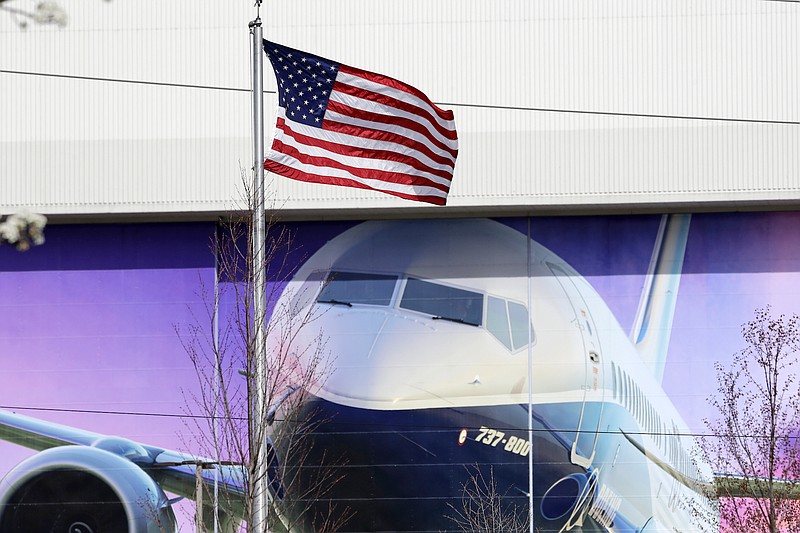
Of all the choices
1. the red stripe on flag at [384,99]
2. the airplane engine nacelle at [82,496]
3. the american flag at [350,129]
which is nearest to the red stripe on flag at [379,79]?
the american flag at [350,129]

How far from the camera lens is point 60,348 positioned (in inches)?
973

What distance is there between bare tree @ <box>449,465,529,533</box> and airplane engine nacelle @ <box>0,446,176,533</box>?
5544 millimetres

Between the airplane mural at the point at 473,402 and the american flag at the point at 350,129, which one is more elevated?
the american flag at the point at 350,129

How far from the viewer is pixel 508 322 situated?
24.5 metres

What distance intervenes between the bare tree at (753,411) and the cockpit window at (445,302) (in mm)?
4833

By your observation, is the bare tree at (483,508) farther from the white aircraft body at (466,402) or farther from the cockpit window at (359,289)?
the cockpit window at (359,289)

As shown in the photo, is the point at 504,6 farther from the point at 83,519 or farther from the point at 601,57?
the point at 83,519

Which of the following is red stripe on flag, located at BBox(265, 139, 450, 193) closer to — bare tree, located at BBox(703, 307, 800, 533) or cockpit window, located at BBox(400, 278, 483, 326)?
cockpit window, located at BBox(400, 278, 483, 326)

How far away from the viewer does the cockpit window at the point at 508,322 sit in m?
24.4

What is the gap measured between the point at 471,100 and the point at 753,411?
807cm

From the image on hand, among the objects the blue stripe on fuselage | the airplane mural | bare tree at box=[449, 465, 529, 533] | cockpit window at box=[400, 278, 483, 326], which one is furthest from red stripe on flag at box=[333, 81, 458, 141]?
bare tree at box=[449, 465, 529, 533]

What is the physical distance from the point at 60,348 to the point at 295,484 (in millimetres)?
5305

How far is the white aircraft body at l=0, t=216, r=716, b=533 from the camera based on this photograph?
24.1m

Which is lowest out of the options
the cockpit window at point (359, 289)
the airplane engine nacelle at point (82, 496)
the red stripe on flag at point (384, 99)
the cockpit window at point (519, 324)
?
the airplane engine nacelle at point (82, 496)
